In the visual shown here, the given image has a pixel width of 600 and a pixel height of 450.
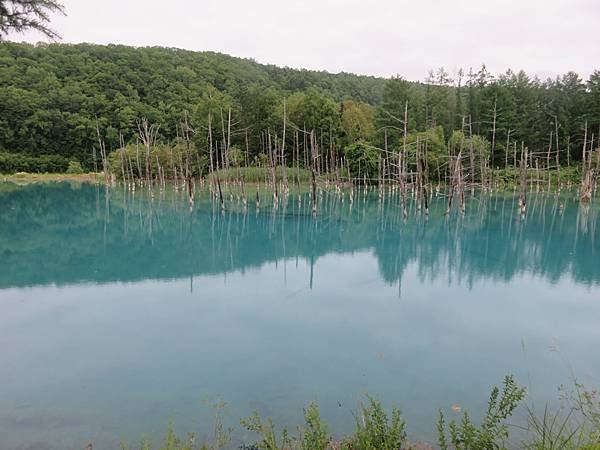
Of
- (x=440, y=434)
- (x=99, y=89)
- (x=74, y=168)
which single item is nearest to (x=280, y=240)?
(x=440, y=434)

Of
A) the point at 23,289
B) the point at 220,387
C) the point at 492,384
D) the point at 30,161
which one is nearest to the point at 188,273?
the point at 23,289

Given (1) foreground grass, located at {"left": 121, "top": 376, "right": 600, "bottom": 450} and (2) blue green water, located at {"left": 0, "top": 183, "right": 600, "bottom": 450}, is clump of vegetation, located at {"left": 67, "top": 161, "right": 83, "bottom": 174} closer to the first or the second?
(2) blue green water, located at {"left": 0, "top": 183, "right": 600, "bottom": 450}

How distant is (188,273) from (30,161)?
55433 millimetres

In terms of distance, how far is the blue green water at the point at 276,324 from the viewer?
530cm

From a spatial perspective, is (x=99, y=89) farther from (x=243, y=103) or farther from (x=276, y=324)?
(x=276, y=324)

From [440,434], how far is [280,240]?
12.2 meters

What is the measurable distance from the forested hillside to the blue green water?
1360 cm

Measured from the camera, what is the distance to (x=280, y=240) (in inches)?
629

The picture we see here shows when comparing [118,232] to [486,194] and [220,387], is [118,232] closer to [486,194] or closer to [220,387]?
[220,387]

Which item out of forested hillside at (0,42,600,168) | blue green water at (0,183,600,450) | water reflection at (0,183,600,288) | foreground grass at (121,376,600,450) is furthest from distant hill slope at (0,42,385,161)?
foreground grass at (121,376,600,450)

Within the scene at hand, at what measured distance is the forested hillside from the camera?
41.6 meters

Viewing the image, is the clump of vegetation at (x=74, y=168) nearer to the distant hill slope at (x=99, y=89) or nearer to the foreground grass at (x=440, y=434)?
the distant hill slope at (x=99, y=89)

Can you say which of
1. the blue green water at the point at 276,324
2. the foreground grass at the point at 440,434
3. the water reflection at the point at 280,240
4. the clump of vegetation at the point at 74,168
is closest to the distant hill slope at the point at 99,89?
the clump of vegetation at the point at 74,168

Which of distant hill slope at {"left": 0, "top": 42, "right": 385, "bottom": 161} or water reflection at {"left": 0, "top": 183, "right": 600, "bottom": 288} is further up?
distant hill slope at {"left": 0, "top": 42, "right": 385, "bottom": 161}
